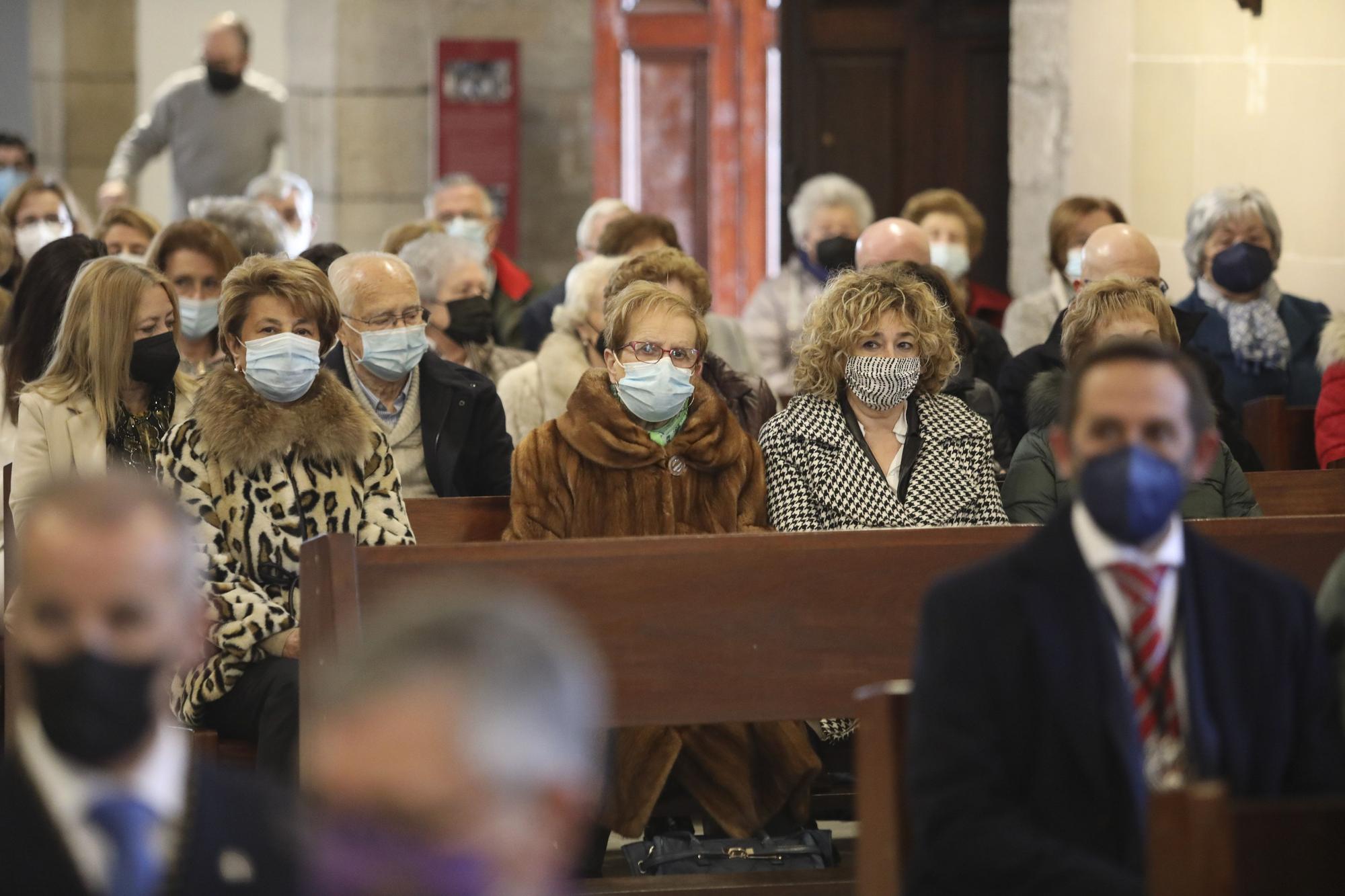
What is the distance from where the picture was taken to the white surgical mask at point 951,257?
733 cm

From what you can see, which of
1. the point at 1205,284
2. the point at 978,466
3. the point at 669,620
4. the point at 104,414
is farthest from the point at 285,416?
the point at 1205,284

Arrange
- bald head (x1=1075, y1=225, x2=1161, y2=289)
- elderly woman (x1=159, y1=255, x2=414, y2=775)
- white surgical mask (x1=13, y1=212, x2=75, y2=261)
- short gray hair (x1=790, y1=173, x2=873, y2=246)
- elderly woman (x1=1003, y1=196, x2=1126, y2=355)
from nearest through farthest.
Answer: elderly woman (x1=159, y1=255, x2=414, y2=775) → bald head (x1=1075, y1=225, x2=1161, y2=289) → elderly woman (x1=1003, y1=196, x2=1126, y2=355) → white surgical mask (x1=13, y1=212, x2=75, y2=261) → short gray hair (x1=790, y1=173, x2=873, y2=246)

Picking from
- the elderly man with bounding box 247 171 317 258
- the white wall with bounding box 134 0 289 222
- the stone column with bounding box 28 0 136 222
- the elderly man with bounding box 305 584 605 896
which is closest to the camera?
the elderly man with bounding box 305 584 605 896

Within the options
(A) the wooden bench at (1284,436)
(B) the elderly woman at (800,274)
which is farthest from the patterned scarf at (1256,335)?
(B) the elderly woman at (800,274)

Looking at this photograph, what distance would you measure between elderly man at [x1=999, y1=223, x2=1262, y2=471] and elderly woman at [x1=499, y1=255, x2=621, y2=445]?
48.4 inches

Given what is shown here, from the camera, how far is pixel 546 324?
694 cm

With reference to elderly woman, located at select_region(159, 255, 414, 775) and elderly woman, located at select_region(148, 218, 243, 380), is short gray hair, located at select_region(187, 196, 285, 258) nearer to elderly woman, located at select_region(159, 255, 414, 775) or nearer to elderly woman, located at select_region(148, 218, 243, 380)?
elderly woman, located at select_region(148, 218, 243, 380)

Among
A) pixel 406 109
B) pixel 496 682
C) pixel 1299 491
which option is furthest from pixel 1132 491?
pixel 406 109

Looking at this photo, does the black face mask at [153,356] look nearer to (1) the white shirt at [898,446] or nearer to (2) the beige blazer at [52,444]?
(2) the beige blazer at [52,444]

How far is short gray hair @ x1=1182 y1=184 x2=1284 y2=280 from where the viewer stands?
6180 millimetres

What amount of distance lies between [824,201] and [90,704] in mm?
5833

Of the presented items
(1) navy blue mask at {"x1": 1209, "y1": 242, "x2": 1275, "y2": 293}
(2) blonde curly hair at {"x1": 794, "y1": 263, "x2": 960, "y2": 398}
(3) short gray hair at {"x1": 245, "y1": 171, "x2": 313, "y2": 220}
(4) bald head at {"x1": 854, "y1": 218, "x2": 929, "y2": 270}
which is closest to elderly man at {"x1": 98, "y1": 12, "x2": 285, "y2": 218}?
(3) short gray hair at {"x1": 245, "y1": 171, "x2": 313, "y2": 220}

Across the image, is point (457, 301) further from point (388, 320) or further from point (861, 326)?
point (861, 326)

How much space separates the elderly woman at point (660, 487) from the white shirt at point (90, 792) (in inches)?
89.6
